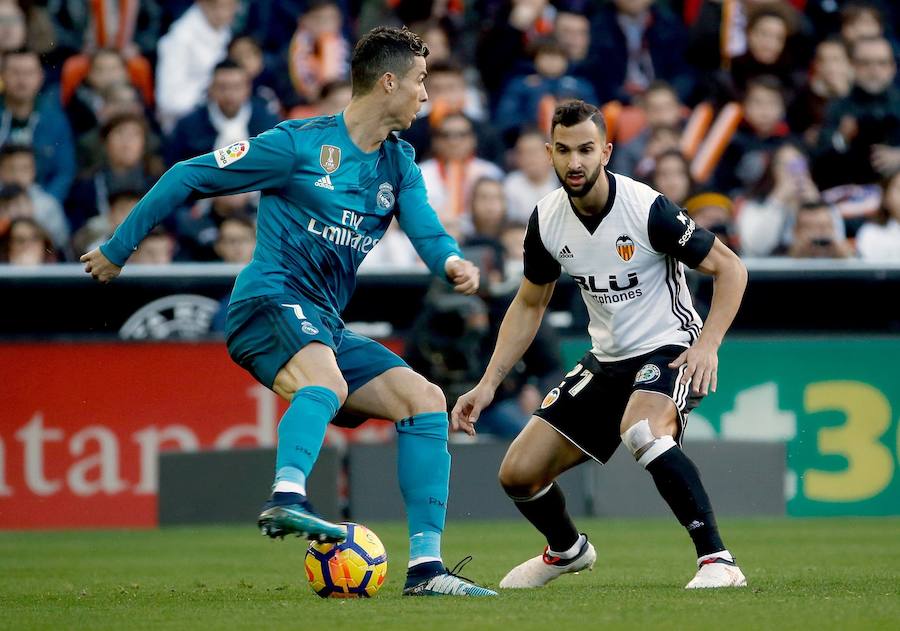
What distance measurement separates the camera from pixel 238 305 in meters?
6.80

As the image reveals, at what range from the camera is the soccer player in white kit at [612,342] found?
6961mm

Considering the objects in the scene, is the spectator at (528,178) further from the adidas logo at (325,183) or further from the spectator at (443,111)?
the adidas logo at (325,183)

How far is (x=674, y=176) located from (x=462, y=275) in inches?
279

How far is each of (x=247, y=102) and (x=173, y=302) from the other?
2.75m

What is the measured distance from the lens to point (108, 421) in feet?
39.8

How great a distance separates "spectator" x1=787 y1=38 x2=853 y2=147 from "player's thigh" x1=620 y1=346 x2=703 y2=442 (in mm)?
9066

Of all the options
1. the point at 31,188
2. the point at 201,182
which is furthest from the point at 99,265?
the point at 31,188

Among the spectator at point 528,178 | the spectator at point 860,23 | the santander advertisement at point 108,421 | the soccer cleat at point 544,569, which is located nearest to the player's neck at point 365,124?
the soccer cleat at point 544,569

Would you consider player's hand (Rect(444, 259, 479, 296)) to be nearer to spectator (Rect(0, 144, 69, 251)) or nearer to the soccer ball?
the soccer ball

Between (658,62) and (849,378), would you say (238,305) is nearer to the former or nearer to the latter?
(849,378)

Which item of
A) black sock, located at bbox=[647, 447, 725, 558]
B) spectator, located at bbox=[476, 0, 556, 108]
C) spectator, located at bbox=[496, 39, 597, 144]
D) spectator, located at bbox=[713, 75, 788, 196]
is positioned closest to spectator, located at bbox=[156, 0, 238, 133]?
spectator, located at bbox=[476, 0, 556, 108]

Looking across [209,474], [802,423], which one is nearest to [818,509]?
[802,423]

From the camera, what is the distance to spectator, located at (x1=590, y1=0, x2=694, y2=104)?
15.8 metres

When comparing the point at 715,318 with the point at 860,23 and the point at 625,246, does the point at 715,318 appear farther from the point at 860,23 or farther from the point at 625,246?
the point at 860,23
